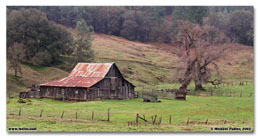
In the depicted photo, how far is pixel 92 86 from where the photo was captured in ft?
190

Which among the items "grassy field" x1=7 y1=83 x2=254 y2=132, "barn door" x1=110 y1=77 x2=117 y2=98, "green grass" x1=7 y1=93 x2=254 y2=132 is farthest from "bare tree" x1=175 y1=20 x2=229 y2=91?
"grassy field" x1=7 y1=83 x2=254 y2=132

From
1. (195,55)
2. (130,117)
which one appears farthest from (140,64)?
(130,117)

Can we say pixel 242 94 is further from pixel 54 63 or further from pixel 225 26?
pixel 225 26

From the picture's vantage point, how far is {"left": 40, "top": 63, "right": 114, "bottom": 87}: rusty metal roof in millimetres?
59812

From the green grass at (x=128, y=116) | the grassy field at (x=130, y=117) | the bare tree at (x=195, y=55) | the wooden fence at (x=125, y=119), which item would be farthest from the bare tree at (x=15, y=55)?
the bare tree at (x=195, y=55)

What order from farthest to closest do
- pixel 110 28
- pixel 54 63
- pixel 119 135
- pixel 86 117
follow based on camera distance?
pixel 110 28 < pixel 54 63 < pixel 86 117 < pixel 119 135

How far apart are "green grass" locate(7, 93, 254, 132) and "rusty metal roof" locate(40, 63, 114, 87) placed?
9.50m

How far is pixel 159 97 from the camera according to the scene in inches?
2502

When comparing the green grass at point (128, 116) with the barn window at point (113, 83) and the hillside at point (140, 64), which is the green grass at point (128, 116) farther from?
the hillside at point (140, 64)

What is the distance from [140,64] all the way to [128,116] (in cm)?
6355

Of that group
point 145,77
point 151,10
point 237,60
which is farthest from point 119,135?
point 151,10

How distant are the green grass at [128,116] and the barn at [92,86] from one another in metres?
7.89

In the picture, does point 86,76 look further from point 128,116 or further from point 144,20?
point 144,20
